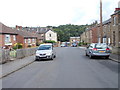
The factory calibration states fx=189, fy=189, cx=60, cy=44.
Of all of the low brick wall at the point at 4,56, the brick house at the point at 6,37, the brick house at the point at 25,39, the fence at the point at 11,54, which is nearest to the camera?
the low brick wall at the point at 4,56

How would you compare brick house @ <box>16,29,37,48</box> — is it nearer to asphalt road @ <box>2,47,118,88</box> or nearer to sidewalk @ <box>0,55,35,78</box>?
sidewalk @ <box>0,55,35,78</box>

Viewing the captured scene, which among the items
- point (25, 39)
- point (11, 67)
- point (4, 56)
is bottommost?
point (11, 67)

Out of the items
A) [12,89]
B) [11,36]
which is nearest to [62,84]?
[12,89]

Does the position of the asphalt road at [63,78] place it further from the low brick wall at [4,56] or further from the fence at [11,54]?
the fence at [11,54]

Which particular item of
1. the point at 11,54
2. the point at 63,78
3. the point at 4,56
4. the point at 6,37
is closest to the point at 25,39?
the point at 6,37

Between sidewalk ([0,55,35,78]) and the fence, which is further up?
the fence

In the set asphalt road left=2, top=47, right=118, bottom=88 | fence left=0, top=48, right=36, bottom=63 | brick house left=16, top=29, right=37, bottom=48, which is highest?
brick house left=16, top=29, right=37, bottom=48

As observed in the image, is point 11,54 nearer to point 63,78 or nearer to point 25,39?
point 63,78

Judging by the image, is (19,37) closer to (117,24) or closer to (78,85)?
(117,24)

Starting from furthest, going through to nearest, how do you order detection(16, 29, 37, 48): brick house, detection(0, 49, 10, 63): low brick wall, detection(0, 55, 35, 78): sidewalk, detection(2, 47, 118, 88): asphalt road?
detection(16, 29, 37, 48): brick house
detection(0, 49, 10, 63): low brick wall
detection(0, 55, 35, 78): sidewalk
detection(2, 47, 118, 88): asphalt road

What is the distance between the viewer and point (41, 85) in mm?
7680

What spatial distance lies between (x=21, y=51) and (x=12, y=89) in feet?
45.7

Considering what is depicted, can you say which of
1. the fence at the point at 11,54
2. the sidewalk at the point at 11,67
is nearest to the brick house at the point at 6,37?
the fence at the point at 11,54

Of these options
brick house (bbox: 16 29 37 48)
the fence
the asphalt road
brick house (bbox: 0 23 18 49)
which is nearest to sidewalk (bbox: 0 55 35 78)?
the asphalt road
